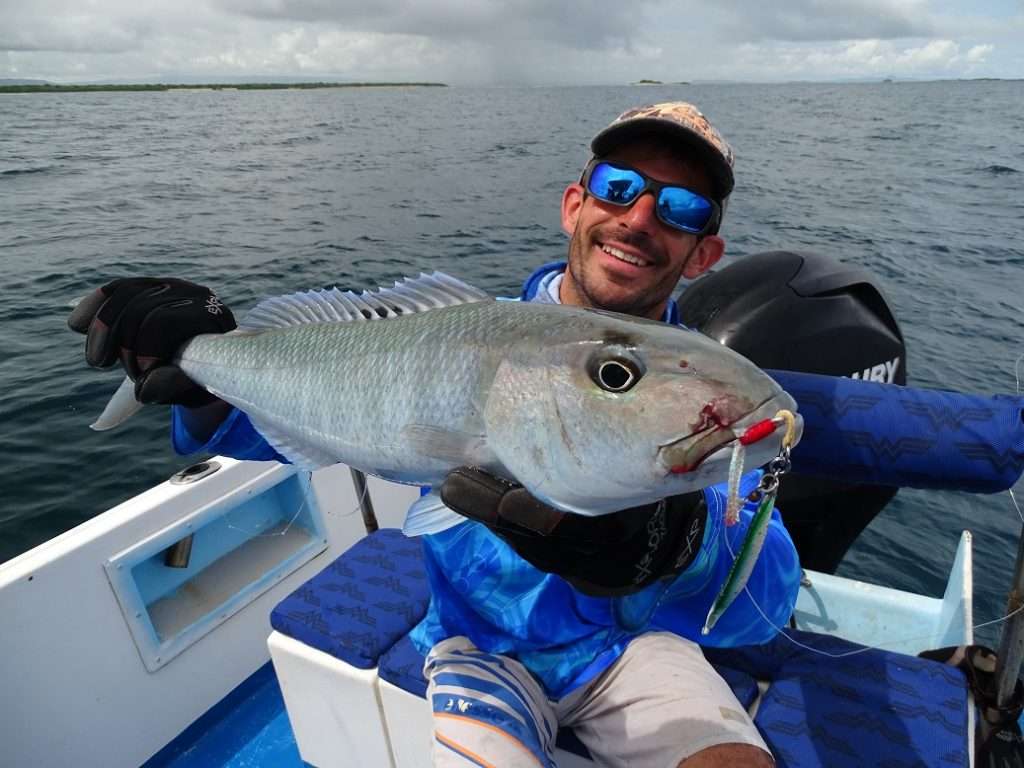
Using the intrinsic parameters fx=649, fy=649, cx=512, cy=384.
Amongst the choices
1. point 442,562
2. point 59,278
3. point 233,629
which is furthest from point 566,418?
point 59,278

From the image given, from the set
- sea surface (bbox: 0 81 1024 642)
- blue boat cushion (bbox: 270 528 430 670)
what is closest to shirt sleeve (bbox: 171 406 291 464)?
blue boat cushion (bbox: 270 528 430 670)

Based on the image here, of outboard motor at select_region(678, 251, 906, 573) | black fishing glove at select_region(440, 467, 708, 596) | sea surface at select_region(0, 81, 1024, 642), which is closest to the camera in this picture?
black fishing glove at select_region(440, 467, 708, 596)

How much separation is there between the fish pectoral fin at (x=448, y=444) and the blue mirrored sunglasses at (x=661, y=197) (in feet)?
4.95

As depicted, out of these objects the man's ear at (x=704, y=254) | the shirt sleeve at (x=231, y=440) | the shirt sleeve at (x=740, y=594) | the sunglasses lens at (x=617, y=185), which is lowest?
the shirt sleeve at (x=740, y=594)

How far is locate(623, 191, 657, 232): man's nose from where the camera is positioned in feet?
9.39

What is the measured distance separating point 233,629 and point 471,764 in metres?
2.80

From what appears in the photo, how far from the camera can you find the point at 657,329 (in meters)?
1.76

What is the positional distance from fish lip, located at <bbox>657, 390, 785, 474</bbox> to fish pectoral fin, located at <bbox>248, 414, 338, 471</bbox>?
Result: 1.44 meters

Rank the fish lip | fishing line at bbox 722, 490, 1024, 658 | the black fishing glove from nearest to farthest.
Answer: the fish lip
the black fishing glove
fishing line at bbox 722, 490, 1024, 658

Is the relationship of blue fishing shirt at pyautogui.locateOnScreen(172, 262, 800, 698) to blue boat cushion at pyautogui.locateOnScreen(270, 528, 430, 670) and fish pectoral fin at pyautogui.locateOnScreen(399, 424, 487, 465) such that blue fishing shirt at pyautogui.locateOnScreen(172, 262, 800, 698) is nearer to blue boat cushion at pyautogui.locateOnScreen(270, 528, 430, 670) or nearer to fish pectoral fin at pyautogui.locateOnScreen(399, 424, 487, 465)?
blue boat cushion at pyautogui.locateOnScreen(270, 528, 430, 670)

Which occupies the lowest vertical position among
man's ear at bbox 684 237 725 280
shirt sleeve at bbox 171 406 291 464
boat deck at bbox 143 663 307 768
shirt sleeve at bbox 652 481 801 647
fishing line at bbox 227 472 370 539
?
boat deck at bbox 143 663 307 768

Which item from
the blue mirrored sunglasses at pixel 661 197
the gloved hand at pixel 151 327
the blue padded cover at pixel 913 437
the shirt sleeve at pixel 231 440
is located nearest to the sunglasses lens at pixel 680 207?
the blue mirrored sunglasses at pixel 661 197

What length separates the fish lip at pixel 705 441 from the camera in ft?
4.81

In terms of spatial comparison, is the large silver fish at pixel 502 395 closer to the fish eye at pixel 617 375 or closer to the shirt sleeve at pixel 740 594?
the fish eye at pixel 617 375
